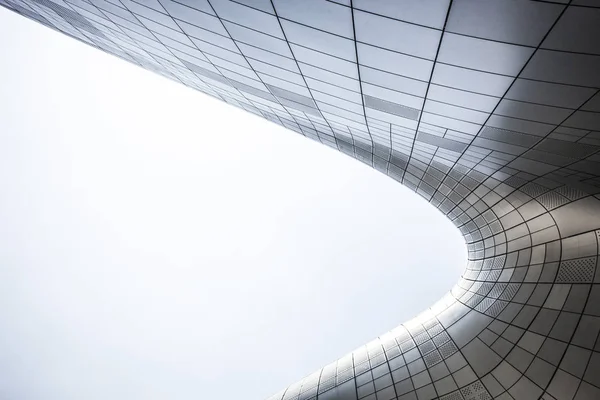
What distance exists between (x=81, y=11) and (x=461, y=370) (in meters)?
19.7

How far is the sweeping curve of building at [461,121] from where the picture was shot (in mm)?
4934

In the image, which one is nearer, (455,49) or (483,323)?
(455,49)

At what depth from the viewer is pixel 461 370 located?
13664mm

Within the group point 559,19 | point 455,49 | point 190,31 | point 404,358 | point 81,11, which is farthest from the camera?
point 404,358

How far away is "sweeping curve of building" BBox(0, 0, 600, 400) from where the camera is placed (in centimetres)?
493

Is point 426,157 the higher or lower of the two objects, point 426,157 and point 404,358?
the higher

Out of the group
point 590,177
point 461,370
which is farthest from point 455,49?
point 461,370

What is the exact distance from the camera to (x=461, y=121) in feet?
24.6

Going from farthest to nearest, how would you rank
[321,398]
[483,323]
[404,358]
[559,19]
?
[321,398] < [404,358] < [483,323] < [559,19]

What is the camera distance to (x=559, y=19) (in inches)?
156

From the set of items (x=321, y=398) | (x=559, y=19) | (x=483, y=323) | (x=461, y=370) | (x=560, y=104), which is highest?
(x=559, y=19)

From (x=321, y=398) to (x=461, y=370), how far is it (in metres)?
7.47

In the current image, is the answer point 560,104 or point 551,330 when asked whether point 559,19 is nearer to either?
point 560,104

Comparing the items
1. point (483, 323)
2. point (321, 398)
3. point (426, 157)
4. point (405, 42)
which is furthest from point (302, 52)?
point (321, 398)
